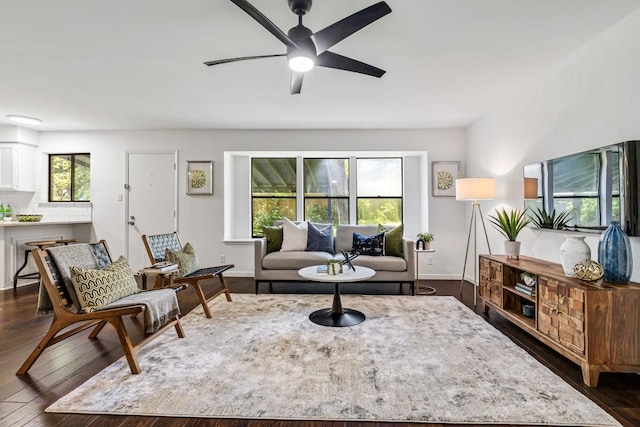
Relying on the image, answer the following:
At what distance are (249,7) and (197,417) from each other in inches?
84.7

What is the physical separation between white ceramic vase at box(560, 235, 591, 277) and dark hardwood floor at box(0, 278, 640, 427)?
678 millimetres

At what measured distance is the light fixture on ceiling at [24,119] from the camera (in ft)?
14.6

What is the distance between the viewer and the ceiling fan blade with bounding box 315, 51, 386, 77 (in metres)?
2.20

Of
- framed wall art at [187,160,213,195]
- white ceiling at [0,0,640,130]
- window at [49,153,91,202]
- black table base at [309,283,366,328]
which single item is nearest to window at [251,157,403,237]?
framed wall art at [187,160,213,195]

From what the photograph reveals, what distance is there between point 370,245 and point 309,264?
88 cm

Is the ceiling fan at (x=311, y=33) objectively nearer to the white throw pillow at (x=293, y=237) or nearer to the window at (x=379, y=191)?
the white throw pillow at (x=293, y=237)

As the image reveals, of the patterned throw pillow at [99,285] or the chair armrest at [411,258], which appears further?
the chair armrest at [411,258]

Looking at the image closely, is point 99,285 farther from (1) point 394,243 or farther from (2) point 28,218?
(2) point 28,218

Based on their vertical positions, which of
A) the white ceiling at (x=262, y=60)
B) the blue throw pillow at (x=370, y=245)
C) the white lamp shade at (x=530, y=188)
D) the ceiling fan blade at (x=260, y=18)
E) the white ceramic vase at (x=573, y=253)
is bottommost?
the blue throw pillow at (x=370, y=245)

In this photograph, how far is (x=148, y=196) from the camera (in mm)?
5227

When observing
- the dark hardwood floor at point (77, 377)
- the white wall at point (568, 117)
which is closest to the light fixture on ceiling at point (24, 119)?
the dark hardwood floor at point (77, 377)

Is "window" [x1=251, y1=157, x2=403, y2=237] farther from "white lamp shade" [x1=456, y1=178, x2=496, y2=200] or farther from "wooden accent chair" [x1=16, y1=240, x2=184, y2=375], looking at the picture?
"wooden accent chair" [x1=16, y1=240, x2=184, y2=375]

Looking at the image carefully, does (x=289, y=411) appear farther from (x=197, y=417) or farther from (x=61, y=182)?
(x=61, y=182)

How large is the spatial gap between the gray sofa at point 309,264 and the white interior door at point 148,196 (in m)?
1.99
